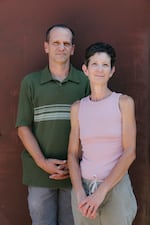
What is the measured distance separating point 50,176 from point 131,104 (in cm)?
78

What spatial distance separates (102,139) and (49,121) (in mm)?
518

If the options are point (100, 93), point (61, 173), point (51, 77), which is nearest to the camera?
point (100, 93)

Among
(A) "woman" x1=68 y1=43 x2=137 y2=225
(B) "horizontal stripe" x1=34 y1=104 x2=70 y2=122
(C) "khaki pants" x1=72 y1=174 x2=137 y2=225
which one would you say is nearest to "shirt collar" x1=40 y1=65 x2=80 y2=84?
(B) "horizontal stripe" x1=34 y1=104 x2=70 y2=122

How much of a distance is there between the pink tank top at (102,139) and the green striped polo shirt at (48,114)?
0.37m

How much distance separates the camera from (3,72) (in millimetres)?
3588

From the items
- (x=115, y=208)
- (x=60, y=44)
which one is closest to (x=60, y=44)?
(x=60, y=44)

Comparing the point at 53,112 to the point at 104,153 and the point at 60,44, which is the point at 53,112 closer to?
the point at 60,44

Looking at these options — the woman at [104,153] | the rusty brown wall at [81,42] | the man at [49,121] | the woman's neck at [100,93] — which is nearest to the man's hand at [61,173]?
the man at [49,121]

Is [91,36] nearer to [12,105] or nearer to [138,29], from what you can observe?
[138,29]

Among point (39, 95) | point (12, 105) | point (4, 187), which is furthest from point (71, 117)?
point (4, 187)

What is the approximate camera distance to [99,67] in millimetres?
2750

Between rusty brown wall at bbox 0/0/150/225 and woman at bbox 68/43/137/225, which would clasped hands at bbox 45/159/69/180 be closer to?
woman at bbox 68/43/137/225

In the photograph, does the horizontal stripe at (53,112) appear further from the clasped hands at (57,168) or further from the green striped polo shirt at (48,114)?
the clasped hands at (57,168)

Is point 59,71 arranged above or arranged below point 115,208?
above
